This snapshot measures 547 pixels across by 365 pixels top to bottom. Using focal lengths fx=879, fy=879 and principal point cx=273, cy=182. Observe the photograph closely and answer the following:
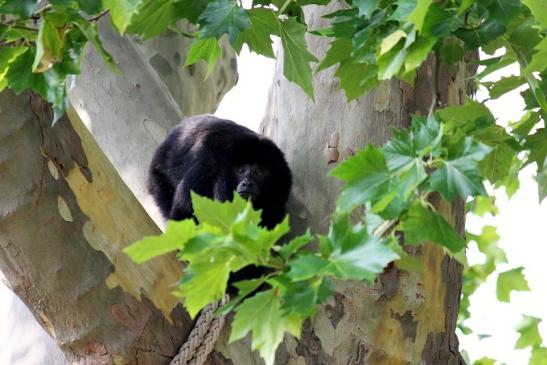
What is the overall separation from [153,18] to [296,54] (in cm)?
46

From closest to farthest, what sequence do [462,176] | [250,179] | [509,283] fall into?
[462,176]
[509,283]
[250,179]

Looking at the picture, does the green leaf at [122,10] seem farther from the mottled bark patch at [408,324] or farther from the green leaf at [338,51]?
the mottled bark patch at [408,324]

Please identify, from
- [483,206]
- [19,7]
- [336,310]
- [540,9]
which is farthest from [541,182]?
[483,206]

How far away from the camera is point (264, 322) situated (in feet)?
5.78

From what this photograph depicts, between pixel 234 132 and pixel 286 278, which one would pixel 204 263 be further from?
pixel 234 132

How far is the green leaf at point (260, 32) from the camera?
266cm

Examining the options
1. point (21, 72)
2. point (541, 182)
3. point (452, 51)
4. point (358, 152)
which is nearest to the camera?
point (358, 152)

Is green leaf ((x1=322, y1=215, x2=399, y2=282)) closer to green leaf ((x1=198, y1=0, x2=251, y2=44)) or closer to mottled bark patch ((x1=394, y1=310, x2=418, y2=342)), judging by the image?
green leaf ((x1=198, y1=0, x2=251, y2=44))

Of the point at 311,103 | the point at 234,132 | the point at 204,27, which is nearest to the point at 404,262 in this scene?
the point at 204,27

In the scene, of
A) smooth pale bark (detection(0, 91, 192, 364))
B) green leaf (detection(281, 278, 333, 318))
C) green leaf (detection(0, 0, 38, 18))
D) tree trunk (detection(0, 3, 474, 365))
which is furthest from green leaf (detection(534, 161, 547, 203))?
green leaf (detection(0, 0, 38, 18))

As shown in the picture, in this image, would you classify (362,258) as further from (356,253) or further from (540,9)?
(540,9)

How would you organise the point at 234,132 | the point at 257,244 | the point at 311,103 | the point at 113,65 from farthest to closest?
the point at 234,132, the point at 311,103, the point at 113,65, the point at 257,244

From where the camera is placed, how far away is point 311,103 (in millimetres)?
3316

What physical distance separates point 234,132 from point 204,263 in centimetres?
307
